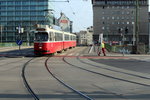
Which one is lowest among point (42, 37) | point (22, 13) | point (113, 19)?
point (42, 37)

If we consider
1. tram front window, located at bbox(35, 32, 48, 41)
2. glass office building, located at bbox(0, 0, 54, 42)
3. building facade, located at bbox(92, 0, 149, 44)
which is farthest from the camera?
building facade, located at bbox(92, 0, 149, 44)

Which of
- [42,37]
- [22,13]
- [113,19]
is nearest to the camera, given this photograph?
[42,37]

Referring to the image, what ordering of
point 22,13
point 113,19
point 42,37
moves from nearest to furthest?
point 42,37 → point 22,13 → point 113,19

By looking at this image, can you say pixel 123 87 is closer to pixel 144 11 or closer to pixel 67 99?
pixel 67 99

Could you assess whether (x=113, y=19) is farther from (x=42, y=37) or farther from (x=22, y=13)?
(x=42, y=37)

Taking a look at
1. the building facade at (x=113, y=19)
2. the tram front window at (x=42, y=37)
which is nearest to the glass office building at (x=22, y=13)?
the building facade at (x=113, y=19)

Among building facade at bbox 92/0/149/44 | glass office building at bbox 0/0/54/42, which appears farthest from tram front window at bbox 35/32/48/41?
building facade at bbox 92/0/149/44

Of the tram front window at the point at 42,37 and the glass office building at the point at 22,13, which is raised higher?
the glass office building at the point at 22,13

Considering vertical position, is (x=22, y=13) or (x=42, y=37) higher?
(x=22, y=13)

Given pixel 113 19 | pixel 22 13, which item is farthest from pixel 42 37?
pixel 113 19

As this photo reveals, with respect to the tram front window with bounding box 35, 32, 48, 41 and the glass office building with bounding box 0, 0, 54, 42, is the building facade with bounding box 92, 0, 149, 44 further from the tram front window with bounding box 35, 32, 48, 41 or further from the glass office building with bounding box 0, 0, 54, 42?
the tram front window with bounding box 35, 32, 48, 41

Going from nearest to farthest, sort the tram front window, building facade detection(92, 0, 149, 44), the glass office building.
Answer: the tram front window → the glass office building → building facade detection(92, 0, 149, 44)

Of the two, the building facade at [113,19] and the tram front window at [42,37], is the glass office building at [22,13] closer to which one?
the building facade at [113,19]

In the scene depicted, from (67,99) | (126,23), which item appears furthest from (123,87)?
(126,23)
